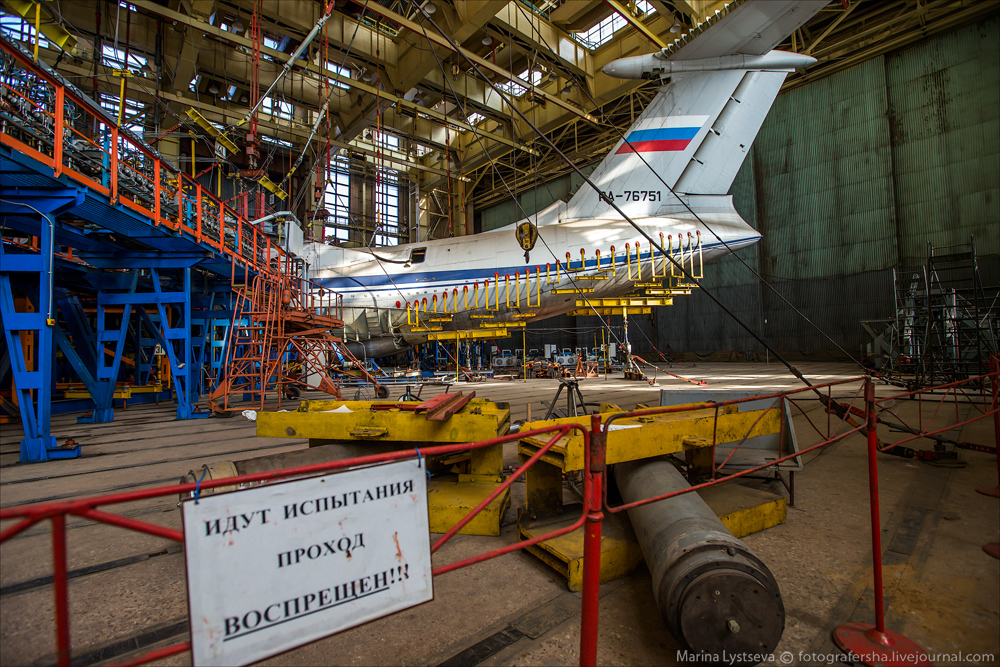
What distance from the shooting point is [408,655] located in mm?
1968

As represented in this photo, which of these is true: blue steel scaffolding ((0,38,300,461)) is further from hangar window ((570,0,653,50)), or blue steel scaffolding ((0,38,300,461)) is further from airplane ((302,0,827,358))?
hangar window ((570,0,653,50))

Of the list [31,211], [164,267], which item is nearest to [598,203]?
[164,267]

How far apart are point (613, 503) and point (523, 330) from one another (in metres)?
9.90

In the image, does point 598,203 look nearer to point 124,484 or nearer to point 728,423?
point 728,423

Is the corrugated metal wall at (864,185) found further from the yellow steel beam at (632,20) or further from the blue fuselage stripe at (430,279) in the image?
the blue fuselage stripe at (430,279)

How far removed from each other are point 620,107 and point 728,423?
75.2ft

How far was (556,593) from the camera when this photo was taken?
2.47 metres

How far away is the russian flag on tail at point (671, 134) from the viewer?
38.8ft

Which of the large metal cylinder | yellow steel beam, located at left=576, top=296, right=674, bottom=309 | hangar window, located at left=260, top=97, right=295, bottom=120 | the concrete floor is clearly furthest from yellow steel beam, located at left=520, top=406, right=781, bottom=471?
hangar window, located at left=260, top=97, right=295, bottom=120

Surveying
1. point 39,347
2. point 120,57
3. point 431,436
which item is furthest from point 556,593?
point 120,57

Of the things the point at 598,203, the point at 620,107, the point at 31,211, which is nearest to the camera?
the point at 31,211

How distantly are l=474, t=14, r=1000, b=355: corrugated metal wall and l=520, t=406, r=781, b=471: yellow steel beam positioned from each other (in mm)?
20628

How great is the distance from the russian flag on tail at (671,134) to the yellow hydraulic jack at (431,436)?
10.8 m

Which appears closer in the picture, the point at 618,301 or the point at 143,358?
the point at 618,301
